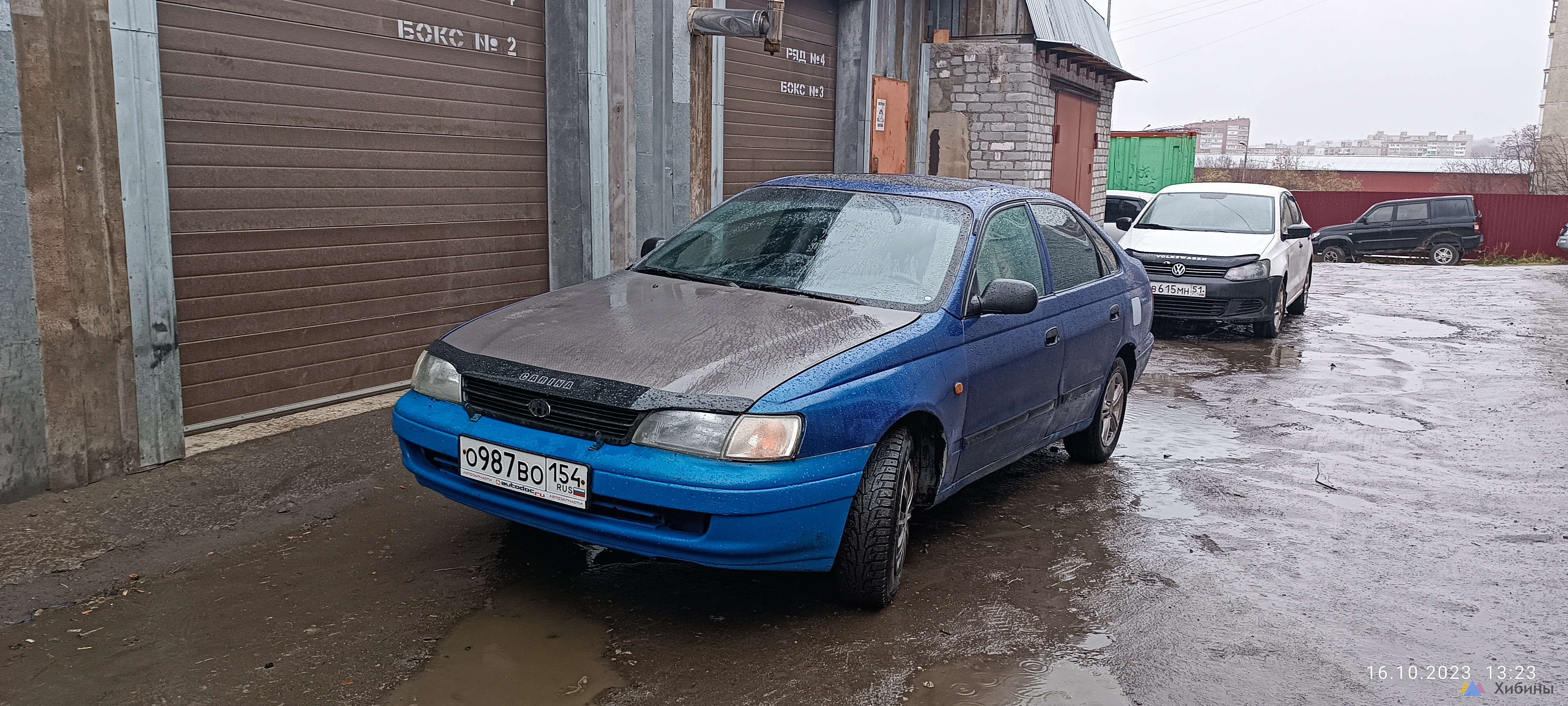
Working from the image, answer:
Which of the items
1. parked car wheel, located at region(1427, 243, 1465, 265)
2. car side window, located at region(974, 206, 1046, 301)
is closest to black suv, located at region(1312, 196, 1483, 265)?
parked car wheel, located at region(1427, 243, 1465, 265)

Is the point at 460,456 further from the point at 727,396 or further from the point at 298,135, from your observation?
the point at 298,135

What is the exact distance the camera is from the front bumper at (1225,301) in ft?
35.7

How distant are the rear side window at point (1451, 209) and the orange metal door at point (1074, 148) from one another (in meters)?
11.2

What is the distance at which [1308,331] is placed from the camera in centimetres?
1187

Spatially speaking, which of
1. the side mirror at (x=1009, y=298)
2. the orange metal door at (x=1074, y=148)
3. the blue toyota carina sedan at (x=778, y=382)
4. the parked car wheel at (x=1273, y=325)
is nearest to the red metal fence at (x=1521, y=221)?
the orange metal door at (x=1074, y=148)

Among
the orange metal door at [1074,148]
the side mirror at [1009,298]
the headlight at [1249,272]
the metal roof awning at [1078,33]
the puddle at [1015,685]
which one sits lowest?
the puddle at [1015,685]

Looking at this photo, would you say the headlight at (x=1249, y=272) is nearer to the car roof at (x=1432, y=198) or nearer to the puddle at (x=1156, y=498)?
the puddle at (x=1156, y=498)

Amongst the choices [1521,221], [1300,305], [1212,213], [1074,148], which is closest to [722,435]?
[1212,213]

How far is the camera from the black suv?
2498 centimetres

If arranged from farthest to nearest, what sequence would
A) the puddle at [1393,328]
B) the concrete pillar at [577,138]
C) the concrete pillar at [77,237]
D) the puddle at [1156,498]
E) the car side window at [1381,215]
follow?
1. the car side window at [1381,215]
2. the puddle at [1393,328]
3. the concrete pillar at [577,138]
4. the puddle at [1156,498]
5. the concrete pillar at [77,237]

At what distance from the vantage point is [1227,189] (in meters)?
12.6

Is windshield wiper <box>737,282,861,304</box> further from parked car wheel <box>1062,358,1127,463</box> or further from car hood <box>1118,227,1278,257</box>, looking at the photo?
car hood <box>1118,227,1278,257</box>

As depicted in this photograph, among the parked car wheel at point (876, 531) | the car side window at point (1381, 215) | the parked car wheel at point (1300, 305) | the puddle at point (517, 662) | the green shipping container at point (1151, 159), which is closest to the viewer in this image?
the puddle at point (517, 662)

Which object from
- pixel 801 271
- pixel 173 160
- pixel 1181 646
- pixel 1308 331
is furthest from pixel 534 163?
pixel 1308 331
